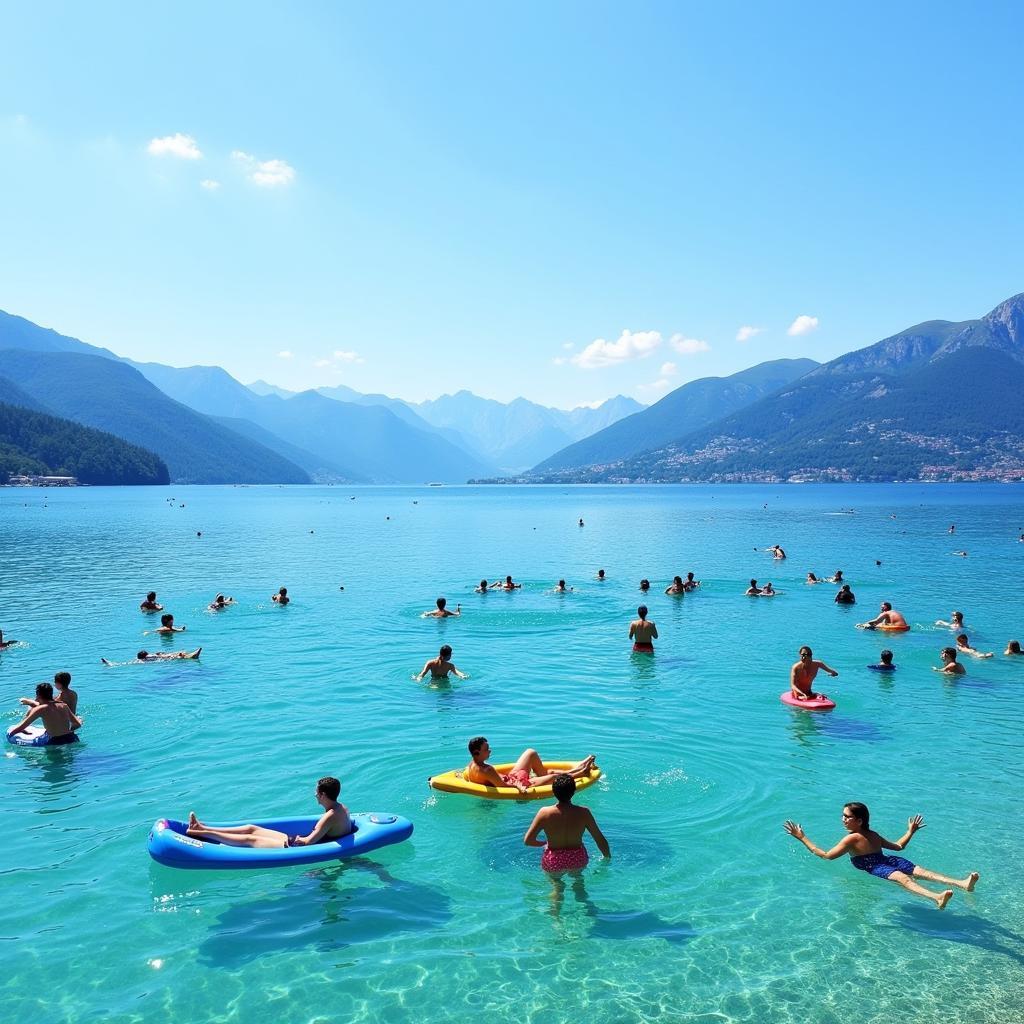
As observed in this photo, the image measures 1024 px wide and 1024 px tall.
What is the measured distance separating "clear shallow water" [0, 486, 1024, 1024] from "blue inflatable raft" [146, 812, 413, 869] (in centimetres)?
43

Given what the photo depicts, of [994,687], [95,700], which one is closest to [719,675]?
[994,687]

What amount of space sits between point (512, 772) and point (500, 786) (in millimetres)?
401

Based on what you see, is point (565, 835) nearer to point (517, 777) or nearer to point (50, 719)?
point (517, 777)

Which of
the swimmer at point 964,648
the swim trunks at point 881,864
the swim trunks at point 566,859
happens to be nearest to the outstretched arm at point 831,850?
the swim trunks at point 881,864

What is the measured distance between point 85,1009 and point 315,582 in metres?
35.7

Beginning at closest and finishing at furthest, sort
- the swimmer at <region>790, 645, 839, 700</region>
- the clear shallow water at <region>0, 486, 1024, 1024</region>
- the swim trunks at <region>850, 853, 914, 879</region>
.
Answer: the clear shallow water at <region>0, 486, 1024, 1024</region>
the swim trunks at <region>850, 853, 914, 879</region>
the swimmer at <region>790, 645, 839, 700</region>

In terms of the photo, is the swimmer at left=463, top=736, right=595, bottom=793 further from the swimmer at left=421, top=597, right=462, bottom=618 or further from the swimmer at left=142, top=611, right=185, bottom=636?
the swimmer at left=142, top=611, right=185, bottom=636

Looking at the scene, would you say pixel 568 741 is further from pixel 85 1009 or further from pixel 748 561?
pixel 748 561

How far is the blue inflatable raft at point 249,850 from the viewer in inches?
424

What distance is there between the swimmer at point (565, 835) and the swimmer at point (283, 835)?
114 inches

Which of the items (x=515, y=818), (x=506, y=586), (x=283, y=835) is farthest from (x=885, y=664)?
(x=506, y=586)

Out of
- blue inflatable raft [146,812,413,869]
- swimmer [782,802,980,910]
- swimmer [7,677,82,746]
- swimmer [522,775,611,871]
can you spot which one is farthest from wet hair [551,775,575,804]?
swimmer [7,677,82,746]

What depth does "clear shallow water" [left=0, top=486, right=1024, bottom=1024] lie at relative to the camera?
8883mm

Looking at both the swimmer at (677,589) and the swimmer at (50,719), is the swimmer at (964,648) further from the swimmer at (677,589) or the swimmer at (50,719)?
the swimmer at (50,719)
